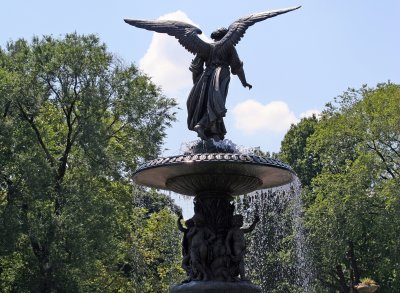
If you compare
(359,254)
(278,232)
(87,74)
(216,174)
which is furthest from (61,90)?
(216,174)

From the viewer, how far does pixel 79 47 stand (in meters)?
28.7

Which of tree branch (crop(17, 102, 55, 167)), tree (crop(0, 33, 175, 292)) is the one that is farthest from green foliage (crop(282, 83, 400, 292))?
tree branch (crop(17, 102, 55, 167))

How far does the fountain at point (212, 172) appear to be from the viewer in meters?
12.6

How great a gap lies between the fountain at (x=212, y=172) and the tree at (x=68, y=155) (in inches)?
503

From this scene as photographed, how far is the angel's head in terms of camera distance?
14203mm

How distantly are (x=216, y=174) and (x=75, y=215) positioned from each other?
47.3ft

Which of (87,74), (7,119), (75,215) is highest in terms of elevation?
(87,74)

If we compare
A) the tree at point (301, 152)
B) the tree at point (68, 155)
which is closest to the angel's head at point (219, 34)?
the tree at point (68, 155)

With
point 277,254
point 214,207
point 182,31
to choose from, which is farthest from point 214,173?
point 277,254

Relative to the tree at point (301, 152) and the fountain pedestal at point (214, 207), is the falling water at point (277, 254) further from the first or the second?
the fountain pedestal at point (214, 207)

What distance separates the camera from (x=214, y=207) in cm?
1340

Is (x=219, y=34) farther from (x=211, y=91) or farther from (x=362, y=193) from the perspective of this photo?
(x=362, y=193)

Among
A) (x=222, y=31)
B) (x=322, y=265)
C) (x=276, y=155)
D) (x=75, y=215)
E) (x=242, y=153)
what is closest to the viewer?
(x=242, y=153)

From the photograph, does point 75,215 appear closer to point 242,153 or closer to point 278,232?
point 278,232
